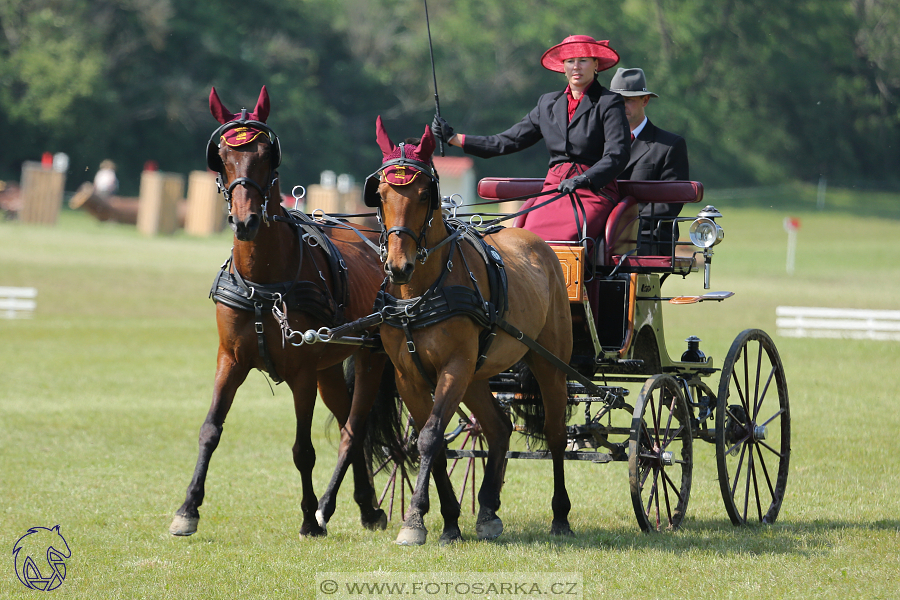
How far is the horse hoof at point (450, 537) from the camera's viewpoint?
221 inches

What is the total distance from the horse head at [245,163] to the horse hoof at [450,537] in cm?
178

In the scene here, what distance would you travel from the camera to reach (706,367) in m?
7.10

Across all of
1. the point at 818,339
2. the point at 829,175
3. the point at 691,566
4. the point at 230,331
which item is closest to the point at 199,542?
the point at 230,331

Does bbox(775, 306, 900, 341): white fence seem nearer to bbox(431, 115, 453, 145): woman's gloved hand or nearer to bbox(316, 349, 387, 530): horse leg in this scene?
bbox(431, 115, 453, 145): woman's gloved hand

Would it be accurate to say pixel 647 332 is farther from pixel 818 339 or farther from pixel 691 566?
pixel 818 339

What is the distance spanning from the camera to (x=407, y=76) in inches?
1978

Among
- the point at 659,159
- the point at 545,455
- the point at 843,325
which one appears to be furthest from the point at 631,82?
the point at 843,325

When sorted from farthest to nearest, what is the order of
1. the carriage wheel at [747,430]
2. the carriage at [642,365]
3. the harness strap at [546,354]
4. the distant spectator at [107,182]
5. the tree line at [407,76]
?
the tree line at [407,76], the distant spectator at [107,182], the carriage wheel at [747,430], the carriage at [642,365], the harness strap at [546,354]

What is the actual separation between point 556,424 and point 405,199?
71.8 inches

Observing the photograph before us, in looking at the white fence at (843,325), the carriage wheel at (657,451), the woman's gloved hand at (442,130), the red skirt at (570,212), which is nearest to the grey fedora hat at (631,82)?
the red skirt at (570,212)

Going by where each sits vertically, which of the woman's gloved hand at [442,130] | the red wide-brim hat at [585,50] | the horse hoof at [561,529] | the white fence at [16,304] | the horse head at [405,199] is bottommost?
the horse hoof at [561,529]

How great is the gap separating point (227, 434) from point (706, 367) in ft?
16.5

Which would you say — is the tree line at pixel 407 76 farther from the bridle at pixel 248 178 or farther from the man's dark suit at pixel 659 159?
the bridle at pixel 248 178

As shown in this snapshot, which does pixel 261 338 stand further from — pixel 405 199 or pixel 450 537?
pixel 450 537
